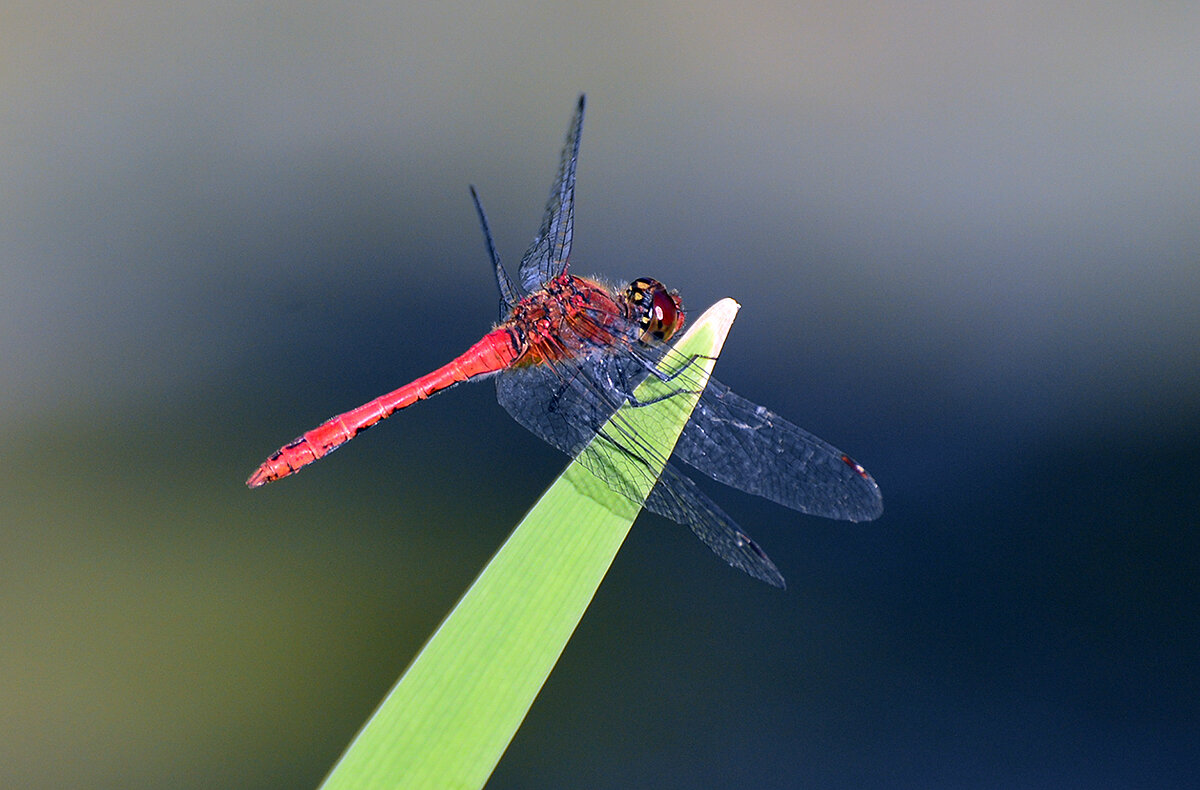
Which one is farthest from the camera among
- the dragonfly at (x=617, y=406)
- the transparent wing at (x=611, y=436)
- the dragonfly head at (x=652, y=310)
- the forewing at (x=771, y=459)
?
the dragonfly head at (x=652, y=310)

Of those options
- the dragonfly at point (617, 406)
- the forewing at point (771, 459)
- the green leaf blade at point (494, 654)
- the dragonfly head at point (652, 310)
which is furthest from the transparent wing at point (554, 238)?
the green leaf blade at point (494, 654)

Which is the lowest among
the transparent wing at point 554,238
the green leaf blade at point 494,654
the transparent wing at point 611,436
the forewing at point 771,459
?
the green leaf blade at point 494,654

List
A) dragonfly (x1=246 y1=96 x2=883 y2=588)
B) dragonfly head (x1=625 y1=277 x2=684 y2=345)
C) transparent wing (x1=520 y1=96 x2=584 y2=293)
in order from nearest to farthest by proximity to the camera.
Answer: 1. dragonfly (x1=246 y1=96 x2=883 y2=588)
2. dragonfly head (x1=625 y1=277 x2=684 y2=345)
3. transparent wing (x1=520 y1=96 x2=584 y2=293)

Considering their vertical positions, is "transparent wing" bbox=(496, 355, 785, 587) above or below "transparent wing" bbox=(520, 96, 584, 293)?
below

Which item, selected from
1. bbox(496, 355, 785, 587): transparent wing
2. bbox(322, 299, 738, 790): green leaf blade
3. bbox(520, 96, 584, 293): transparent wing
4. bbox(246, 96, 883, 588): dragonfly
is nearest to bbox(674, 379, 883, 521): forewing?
bbox(246, 96, 883, 588): dragonfly

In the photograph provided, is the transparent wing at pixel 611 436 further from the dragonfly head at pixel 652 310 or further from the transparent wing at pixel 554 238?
the transparent wing at pixel 554 238

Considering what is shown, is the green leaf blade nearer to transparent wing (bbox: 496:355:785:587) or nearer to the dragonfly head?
transparent wing (bbox: 496:355:785:587)

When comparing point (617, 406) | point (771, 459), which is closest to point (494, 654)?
point (617, 406)

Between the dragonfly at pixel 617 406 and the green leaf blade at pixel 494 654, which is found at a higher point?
the dragonfly at pixel 617 406

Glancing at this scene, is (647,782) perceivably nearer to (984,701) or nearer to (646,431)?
(984,701)
